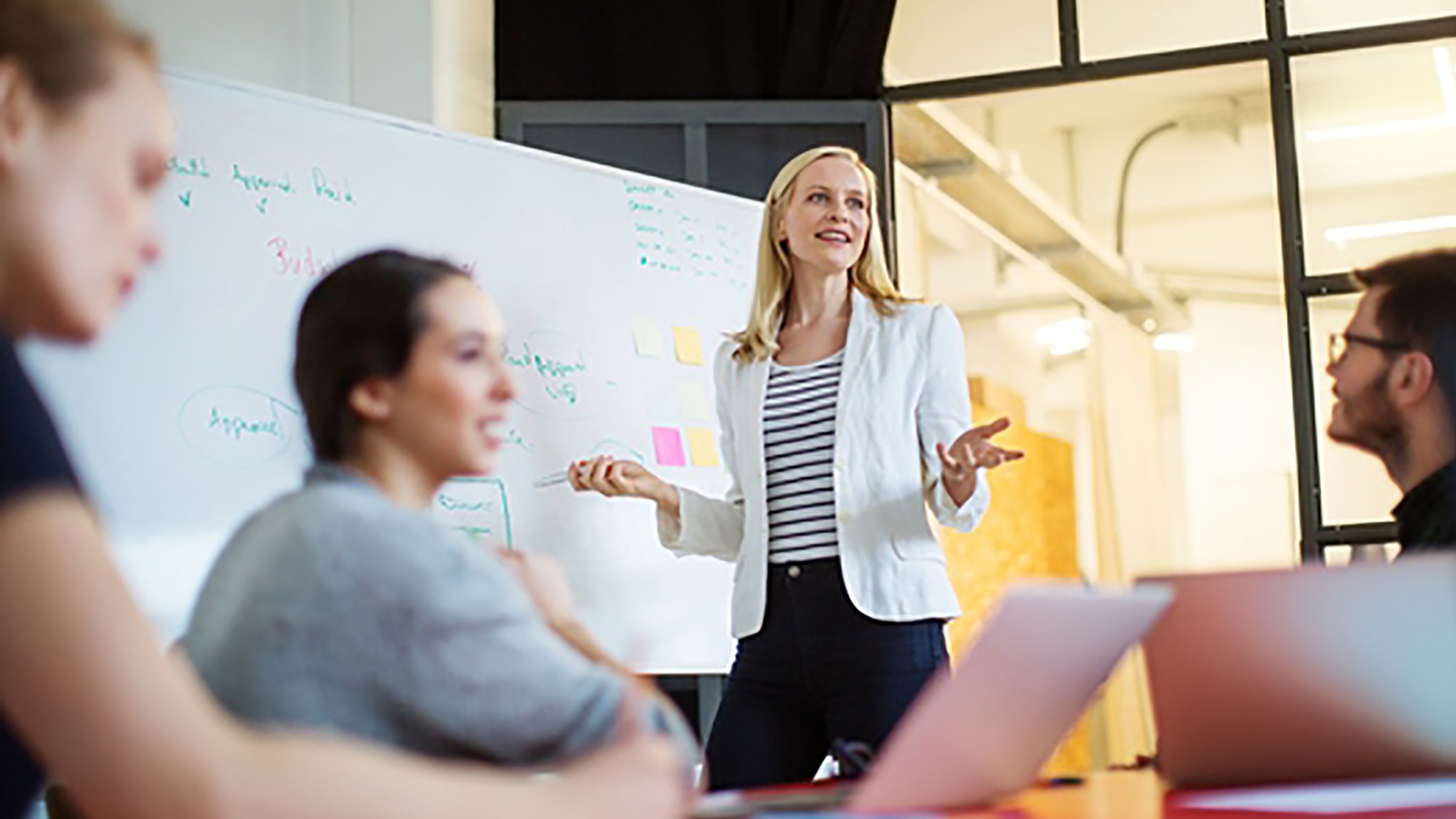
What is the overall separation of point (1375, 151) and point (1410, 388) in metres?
2.72

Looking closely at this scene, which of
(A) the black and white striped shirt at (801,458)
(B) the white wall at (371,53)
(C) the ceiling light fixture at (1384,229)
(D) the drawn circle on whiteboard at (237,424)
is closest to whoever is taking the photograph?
(A) the black and white striped shirt at (801,458)

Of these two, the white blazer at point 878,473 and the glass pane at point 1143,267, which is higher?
the glass pane at point 1143,267

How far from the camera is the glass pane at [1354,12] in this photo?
425 centimetres

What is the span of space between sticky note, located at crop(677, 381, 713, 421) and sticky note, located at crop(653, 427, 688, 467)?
65mm

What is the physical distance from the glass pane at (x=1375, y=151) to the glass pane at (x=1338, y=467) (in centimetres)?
11

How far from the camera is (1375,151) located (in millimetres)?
4266

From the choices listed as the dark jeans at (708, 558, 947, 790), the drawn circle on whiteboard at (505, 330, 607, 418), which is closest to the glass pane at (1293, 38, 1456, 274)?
the drawn circle on whiteboard at (505, 330, 607, 418)

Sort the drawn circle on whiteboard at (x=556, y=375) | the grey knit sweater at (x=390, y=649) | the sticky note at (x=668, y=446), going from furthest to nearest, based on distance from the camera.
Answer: the sticky note at (x=668, y=446), the drawn circle on whiteboard at (x=556, y=375), the grey knit sweater at (x=390, y=649)

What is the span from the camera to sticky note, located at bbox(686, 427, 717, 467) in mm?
3764

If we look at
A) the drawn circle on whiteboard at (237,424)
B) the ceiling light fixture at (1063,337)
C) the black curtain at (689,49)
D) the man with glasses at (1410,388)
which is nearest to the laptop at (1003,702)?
the man with glasses at (1410,388)

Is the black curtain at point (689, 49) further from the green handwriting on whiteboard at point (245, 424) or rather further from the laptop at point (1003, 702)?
the laptop at point (1003, 702)

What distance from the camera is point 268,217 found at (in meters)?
3.07

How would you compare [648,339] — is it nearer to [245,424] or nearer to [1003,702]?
[245,424]

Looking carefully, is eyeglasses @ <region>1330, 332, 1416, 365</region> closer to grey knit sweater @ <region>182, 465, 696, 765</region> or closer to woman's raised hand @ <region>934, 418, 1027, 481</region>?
woman's raised hand @ <region>934, 418, 1027, 481</region>
